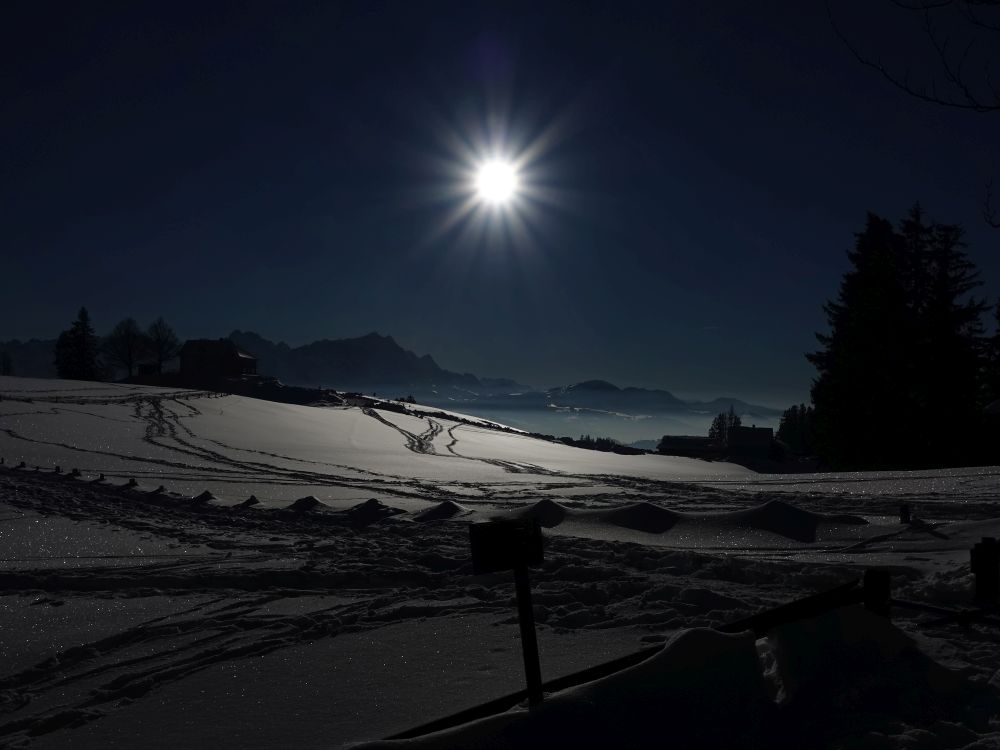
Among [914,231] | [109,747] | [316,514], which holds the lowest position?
[109,747]

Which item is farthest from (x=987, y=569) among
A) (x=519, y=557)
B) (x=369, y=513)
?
(x=369, y=513)

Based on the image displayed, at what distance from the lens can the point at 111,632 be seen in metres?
5.09

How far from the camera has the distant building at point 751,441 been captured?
159 ft

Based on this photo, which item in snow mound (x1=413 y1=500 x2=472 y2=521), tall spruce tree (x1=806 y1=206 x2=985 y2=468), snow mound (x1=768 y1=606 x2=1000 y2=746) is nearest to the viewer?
snow mound (x1=768 y1=606 x2=1000 y2=746)

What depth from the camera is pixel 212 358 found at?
211 feet

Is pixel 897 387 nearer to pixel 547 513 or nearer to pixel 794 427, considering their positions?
pixel 547 513

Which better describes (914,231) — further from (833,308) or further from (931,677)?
(931,677)

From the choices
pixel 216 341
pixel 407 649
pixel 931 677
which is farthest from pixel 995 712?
pixel 216 341

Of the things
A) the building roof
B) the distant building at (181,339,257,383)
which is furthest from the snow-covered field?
the building roof

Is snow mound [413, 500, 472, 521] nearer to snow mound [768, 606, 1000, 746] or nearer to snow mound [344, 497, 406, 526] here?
snow mound [344, 497, 406, 526]

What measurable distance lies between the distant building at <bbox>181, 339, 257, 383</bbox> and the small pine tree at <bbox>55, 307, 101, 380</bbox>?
9682 mm

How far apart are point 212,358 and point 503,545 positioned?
2707 inches

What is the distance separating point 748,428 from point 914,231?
24.8 m

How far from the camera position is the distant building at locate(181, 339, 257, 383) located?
63.7 m
